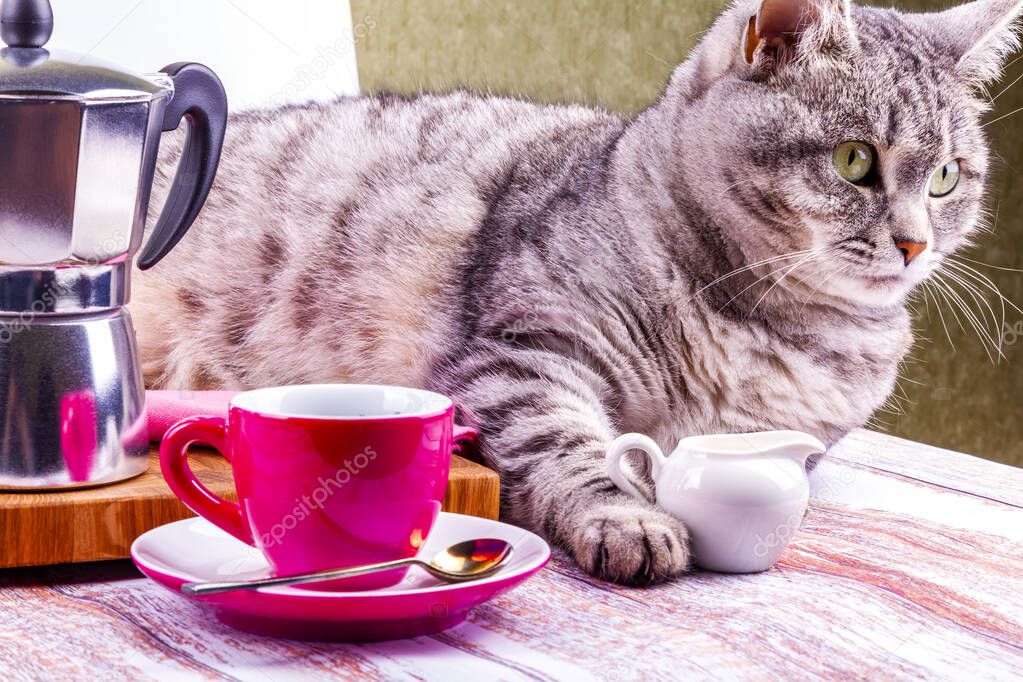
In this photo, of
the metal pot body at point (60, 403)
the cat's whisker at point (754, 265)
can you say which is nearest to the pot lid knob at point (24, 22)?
the metal pot body at point (60, 403)

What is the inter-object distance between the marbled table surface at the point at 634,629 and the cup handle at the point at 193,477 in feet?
0.22

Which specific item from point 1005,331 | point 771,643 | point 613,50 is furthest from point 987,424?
point 771,643

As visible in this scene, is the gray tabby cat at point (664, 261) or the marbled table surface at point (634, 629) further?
the gray tabby cat at point (664, 261)

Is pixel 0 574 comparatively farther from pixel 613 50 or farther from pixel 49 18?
pixel 613 50

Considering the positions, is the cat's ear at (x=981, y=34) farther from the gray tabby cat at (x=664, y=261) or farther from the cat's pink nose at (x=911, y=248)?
the cat's pink nose at (x=911, y=248)

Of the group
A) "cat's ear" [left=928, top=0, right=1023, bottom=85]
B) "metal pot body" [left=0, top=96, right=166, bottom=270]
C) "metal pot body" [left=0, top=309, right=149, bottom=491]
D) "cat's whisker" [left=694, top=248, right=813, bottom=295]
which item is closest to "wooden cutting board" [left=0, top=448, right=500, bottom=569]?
"metal pot body" [left=0, top=309, right=149, bottom=491]

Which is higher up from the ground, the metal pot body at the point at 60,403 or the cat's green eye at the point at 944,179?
the cat's green eye at the point at 944,179

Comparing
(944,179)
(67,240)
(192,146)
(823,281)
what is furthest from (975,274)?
(67,240)

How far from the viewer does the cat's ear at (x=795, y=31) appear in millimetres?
1200

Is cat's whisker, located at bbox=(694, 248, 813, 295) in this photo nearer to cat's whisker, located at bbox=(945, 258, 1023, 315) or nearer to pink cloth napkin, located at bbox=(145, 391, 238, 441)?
cat's whisker, located at bbox=(945, 258, 1023, 315)

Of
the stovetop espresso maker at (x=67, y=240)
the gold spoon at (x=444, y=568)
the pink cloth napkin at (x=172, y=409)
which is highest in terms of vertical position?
the stovetop espresso maker at (x=67, y=240)

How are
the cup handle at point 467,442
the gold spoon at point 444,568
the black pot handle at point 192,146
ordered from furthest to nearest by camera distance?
the cup handle at point 467,442, the black pot handle at point 192,146, the gold spoon at point 444,568

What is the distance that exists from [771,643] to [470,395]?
0.49 meters

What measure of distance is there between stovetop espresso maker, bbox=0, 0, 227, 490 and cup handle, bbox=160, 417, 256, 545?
0.14m
